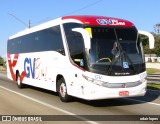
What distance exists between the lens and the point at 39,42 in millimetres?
18062

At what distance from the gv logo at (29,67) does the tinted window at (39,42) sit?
542 millimetres

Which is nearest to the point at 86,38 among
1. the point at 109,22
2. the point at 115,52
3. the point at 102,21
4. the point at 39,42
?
the point at 115,52

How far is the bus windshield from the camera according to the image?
1272 cm

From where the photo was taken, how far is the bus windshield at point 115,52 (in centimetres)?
1272

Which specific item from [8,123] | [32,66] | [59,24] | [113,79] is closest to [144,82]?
[113,79]

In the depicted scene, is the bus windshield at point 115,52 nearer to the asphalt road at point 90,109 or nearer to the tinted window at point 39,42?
the asphalt road at point 90,109

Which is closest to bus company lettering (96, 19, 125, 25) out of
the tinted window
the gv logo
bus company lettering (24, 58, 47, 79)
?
the tinted window

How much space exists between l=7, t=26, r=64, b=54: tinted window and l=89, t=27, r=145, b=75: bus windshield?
2.25m

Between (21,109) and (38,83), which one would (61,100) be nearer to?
(21,109)

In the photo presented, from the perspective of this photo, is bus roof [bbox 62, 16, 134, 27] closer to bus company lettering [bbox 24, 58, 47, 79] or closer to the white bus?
the white bus

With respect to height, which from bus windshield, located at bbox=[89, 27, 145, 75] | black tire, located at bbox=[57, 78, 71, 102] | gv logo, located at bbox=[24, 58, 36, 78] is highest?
bus windshield, located at bbox=[89, 27, 145, 75]

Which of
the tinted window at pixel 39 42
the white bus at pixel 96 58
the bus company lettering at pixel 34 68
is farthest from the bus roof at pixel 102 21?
the bus company lettering at pixel 34 68

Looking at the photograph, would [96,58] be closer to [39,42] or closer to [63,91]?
[63,91]

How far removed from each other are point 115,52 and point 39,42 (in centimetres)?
597
